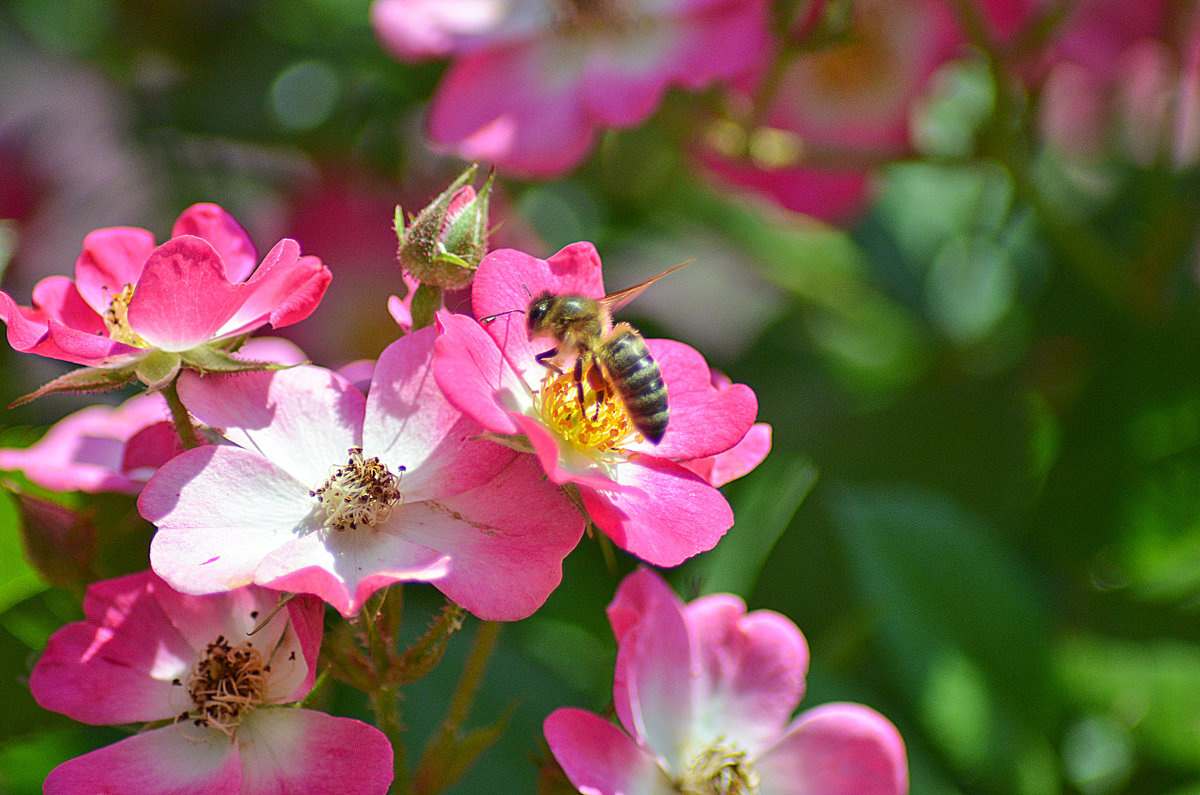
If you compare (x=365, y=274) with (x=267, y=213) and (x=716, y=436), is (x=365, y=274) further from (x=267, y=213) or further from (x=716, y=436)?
(x=716, y=436)

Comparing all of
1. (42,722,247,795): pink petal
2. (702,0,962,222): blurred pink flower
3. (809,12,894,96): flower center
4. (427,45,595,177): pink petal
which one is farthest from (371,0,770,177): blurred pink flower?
(42,722,247,795): pink petal

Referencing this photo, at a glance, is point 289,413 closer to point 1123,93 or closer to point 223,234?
point 223,234

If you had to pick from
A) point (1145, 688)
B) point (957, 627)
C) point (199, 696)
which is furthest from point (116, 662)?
point (1145, 688)

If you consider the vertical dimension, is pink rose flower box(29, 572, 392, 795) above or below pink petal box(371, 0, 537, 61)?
below

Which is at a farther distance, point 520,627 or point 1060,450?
point 1060,450

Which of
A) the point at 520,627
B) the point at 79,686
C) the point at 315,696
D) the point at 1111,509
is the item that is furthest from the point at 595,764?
the point at 1111,509

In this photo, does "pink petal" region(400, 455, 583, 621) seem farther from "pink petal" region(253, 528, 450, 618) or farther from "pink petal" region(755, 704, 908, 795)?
"pink petal" region(755, 704, 908, 795)

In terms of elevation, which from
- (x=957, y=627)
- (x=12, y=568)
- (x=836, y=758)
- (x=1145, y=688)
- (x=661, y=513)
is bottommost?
(x=1145, y=688)
